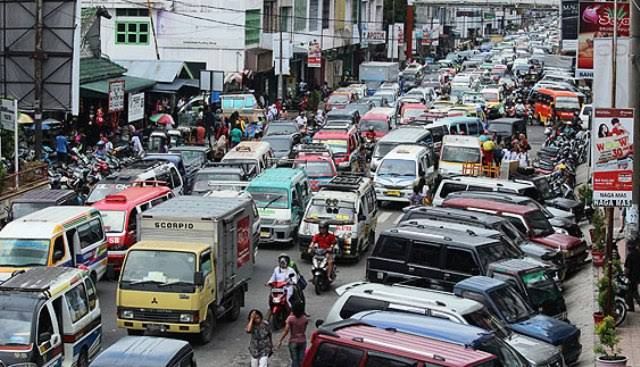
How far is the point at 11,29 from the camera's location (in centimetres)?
3872

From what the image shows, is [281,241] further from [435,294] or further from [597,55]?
[435,294]

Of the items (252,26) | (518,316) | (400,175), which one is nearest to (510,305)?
(518,316)

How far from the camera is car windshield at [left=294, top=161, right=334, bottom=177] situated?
38.7 metres

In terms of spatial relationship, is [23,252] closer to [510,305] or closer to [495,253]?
[510,305]

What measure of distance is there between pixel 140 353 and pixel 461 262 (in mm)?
9548

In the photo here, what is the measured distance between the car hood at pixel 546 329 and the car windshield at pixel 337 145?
2362 centimetres

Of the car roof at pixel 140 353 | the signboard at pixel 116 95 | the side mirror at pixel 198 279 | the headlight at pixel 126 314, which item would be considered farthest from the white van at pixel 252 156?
the car roof at pixel 140 353

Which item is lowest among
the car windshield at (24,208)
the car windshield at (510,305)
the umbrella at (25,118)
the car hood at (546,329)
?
the car hood at (546,329)

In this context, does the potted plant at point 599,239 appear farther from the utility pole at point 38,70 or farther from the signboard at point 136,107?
the signboard at point 136,107

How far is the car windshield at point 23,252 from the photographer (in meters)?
23.2

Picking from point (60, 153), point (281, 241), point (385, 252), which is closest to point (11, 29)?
point (60, 153)

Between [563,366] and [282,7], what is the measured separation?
59212mm

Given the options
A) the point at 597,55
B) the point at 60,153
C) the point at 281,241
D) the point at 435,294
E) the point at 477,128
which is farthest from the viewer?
the point at 477,128

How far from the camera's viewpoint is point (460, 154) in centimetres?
4203
